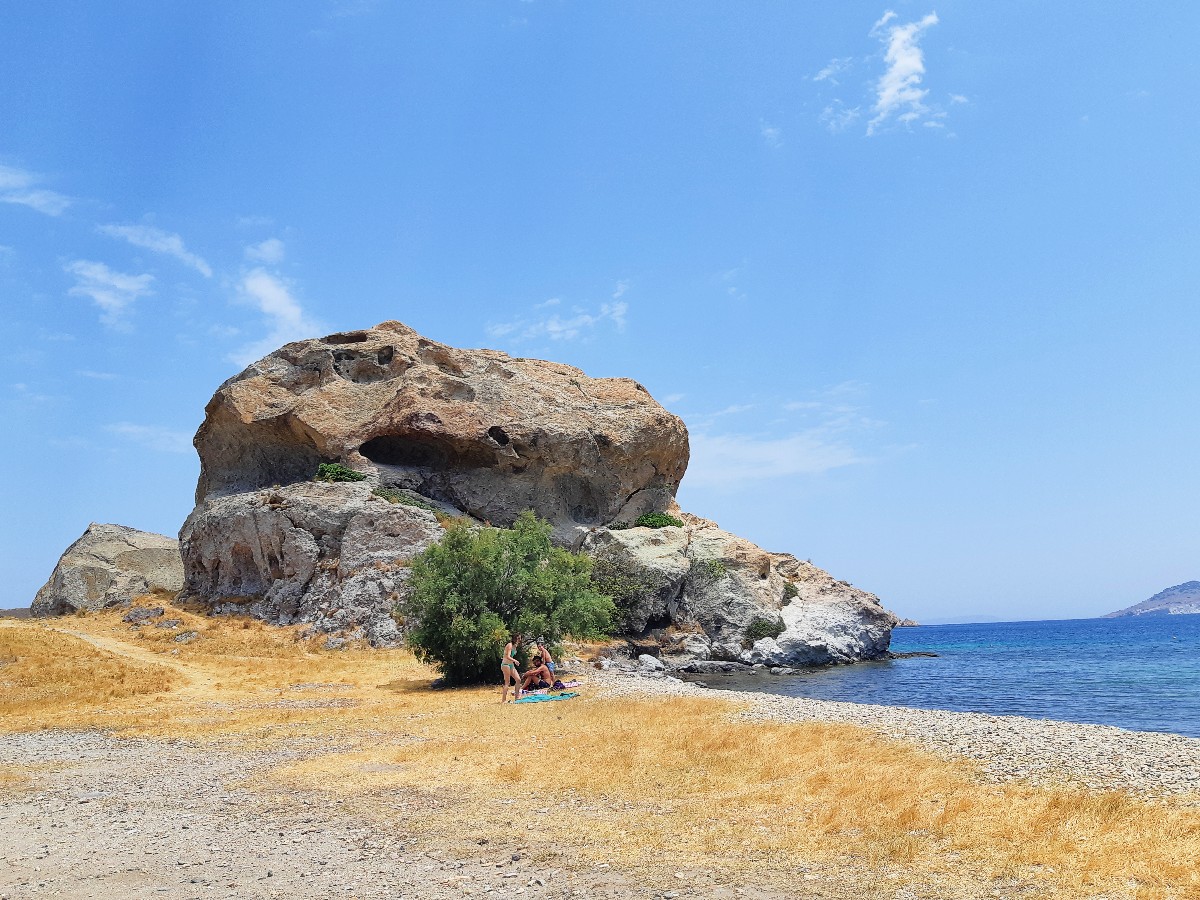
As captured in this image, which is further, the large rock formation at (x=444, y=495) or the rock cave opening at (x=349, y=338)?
the rock cave opening at (x=349, y=338)

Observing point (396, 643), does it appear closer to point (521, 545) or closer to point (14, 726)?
point (521, 545)

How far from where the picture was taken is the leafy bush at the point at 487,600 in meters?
25.8

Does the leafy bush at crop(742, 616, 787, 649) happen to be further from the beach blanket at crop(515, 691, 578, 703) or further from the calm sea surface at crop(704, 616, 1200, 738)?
the beach blanket at crop(515, 691, 578, 703)

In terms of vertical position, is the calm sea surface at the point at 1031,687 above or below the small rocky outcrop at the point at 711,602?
below

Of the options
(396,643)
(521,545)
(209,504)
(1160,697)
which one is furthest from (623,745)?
(209,504)

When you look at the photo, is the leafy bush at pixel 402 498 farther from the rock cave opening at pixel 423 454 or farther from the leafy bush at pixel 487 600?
the leafy bush at pixel 487 600

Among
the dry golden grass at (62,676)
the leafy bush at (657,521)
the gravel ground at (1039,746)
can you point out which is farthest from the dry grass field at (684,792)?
the leafy bush at (657,521)

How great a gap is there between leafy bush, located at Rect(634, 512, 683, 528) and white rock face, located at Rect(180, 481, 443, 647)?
1468 cm

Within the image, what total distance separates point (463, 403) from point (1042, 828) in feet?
140

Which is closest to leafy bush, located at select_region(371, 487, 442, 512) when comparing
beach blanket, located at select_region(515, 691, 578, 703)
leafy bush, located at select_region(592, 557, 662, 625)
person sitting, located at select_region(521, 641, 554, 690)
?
leafy bush, located at select_region(592, 557, 662, 625)

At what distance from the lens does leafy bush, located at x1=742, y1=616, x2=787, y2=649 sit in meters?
45.3

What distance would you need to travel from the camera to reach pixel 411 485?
48.5 metres

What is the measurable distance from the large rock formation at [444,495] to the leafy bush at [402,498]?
17 cm

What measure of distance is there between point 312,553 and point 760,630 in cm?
2415
